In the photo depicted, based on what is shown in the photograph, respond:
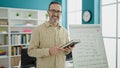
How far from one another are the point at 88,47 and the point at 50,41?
84 cm

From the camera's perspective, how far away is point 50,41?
2281 millimetres

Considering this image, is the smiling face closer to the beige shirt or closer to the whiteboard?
the beige shirt

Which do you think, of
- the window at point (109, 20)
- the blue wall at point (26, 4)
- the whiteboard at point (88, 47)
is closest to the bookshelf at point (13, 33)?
the blue wall at point (26, 4)

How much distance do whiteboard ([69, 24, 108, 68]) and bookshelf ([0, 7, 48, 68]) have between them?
3.16 m

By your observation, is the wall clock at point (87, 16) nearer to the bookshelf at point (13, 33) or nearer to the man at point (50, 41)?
the bookshelf at point (13, 33)

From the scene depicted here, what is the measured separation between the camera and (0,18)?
5391mm

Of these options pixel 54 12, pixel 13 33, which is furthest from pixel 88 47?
pixel 13 33

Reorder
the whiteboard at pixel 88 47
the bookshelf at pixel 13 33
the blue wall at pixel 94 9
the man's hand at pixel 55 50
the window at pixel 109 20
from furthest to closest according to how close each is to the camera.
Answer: the bookshelf at pixel 13 33, the blue wall at pixel 94 9, the window at pixel 109 20, the whiteboard at pixel 88 47, the man's hand at pixel 55 50

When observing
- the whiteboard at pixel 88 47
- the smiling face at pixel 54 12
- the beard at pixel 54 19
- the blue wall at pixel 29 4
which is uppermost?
the blue wall at pixel 29 4

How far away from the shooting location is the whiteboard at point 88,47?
2777 mm

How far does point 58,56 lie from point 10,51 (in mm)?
3599

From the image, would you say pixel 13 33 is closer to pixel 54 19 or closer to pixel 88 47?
pixel 88 47

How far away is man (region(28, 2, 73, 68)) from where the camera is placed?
7.36 feet

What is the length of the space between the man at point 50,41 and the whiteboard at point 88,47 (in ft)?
1.60
